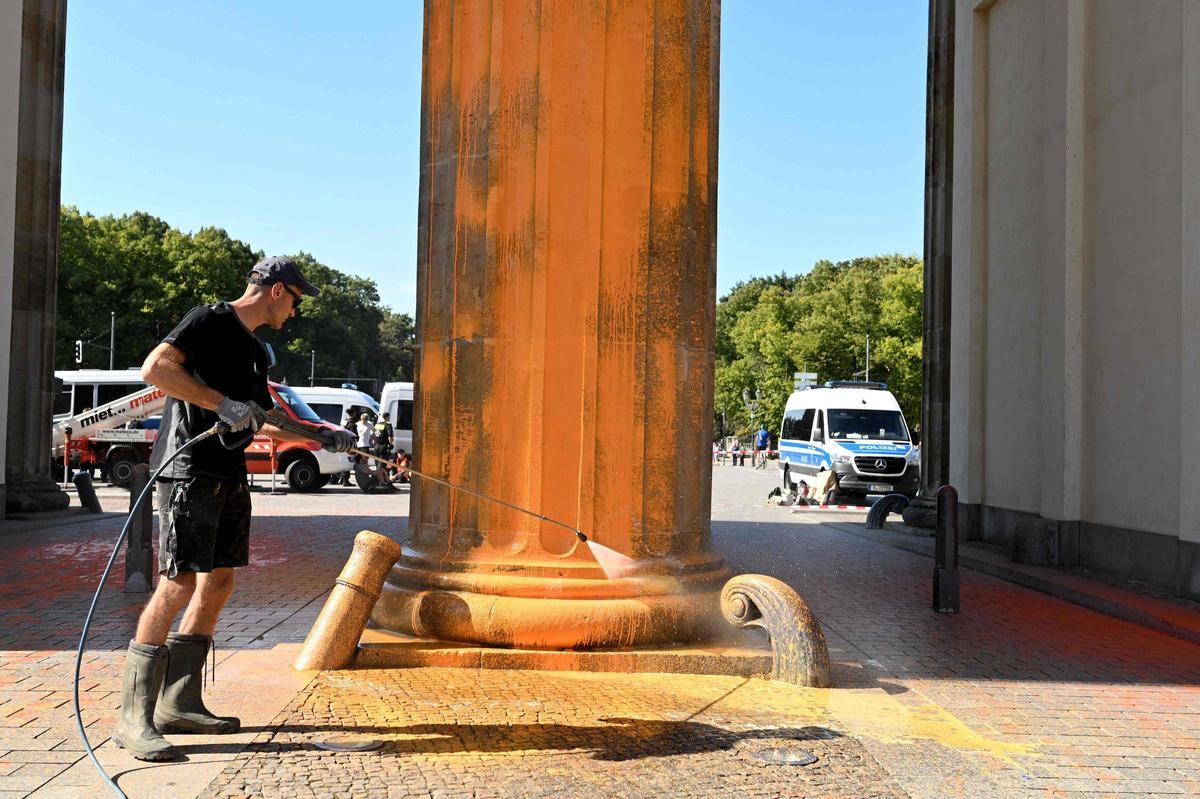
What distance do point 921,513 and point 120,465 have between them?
1838 centimetres

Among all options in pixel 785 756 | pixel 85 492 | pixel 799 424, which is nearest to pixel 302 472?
pixel 85 492

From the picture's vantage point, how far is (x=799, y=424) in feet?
93.0

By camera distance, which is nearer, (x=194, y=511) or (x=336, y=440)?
(x=194, y=511)

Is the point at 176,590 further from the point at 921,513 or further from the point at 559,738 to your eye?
the point at 921,513

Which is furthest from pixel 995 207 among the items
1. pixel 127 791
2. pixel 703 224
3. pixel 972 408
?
pixel 127 791

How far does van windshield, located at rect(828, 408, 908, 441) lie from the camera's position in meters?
26.2

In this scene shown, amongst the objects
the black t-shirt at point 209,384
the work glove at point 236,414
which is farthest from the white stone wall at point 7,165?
the work glove at point 236,414

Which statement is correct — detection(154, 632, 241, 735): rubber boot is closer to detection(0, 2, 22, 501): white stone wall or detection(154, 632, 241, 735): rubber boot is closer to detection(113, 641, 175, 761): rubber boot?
detection(113, 641, 175, 761): rubber boot

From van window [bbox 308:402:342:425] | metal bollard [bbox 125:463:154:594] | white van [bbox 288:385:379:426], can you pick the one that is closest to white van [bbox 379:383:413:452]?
white van [bbox 288:385:379:426]

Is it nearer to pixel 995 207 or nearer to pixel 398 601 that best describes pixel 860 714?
pixel 398 601

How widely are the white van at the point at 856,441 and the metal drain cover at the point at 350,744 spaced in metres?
21.7

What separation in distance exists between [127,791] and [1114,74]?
1133cm

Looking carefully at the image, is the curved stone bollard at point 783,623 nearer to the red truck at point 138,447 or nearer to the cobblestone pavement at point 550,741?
the cobblestone pavement at point 550,741

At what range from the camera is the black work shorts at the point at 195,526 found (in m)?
4.48
